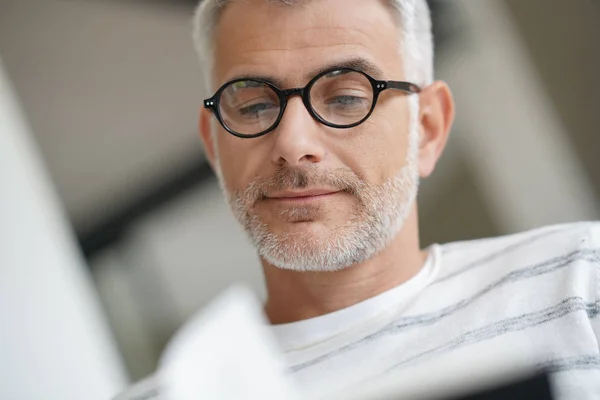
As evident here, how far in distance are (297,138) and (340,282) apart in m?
0.20

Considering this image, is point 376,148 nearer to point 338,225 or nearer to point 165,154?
point 338,225

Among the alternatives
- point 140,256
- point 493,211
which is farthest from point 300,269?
point 493,211

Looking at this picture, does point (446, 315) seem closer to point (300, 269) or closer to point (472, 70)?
point (300, 269)

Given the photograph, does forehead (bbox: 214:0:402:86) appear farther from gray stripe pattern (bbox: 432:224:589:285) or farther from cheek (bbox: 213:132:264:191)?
gray stripe pattern (bbox: 432:224:589:285)

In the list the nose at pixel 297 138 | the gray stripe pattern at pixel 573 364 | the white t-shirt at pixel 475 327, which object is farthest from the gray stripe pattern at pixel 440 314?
the nose at pixel 297 138

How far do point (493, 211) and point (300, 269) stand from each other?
42 cm

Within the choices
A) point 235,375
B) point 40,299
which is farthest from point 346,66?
point 40,299

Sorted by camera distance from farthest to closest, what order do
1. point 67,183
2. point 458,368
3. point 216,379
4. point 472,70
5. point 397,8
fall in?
point 472,70 → point 67,183 → point 397,8 → point 458,368 → point 216,379

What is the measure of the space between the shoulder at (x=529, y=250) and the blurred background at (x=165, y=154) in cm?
16

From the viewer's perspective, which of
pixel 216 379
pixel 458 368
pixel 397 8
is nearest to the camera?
pixel 216 379

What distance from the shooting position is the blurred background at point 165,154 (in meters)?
0.85

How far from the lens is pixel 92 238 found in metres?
0.87

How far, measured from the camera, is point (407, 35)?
2.37 feet

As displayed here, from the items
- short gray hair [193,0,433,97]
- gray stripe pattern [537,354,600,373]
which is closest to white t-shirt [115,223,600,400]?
gray stripe pattern [537,354,600,373]
